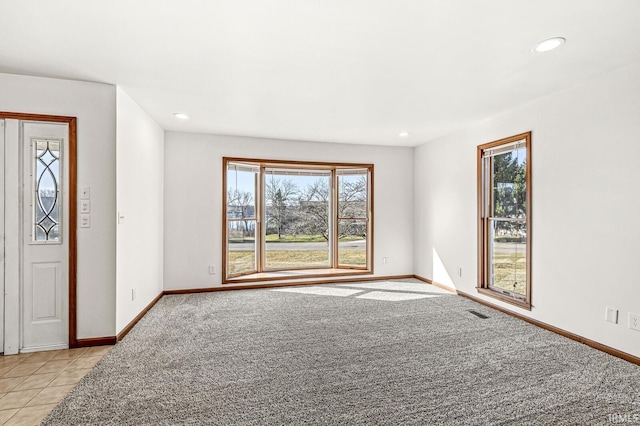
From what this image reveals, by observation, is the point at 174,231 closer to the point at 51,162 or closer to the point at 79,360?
the point at 51,162

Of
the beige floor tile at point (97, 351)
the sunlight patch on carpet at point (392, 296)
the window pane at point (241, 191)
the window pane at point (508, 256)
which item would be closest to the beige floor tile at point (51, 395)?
the beige floor tile at point (97, 351)

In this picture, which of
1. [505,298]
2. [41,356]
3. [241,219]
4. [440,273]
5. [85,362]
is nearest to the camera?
[85,362]

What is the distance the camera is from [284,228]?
6.01 metres

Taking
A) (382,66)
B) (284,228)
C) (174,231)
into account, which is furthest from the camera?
(284,228)

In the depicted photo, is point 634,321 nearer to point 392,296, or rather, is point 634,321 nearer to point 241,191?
point 392,296

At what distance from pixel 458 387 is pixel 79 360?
308cm

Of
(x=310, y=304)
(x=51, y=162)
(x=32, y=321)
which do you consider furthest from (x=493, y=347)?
(x=51, y=162)

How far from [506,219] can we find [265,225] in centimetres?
371

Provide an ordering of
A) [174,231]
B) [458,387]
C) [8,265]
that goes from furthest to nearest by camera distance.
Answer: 1. [174,231]
2. [8,265]
3. [458,387]

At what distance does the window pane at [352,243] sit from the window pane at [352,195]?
151 mm

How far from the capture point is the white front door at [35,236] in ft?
9.70

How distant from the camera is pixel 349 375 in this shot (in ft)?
8.23

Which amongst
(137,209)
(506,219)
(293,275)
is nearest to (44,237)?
(137,209)

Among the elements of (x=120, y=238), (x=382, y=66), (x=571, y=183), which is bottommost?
(x=120, y=238)
